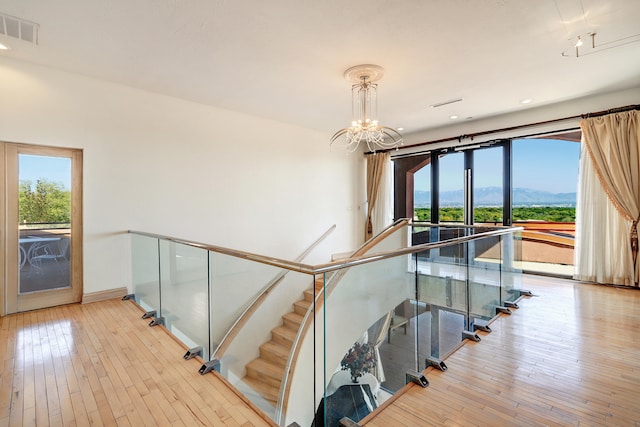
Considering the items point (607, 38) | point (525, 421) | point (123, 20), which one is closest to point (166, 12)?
point (123, 20)

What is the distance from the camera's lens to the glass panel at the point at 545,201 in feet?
18.0

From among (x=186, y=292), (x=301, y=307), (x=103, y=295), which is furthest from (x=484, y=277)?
(x=103, y=295)

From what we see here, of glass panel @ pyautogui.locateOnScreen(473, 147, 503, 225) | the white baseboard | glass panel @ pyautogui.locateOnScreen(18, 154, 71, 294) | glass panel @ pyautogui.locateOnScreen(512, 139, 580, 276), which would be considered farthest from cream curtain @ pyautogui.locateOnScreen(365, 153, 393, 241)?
glass panel @ pyautogui.locateOnScreen(18, 154, 71, 294)

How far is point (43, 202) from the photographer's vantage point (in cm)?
384

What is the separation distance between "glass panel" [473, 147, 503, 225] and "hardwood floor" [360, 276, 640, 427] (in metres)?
2.69

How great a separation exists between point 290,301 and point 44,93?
4389 millimetres

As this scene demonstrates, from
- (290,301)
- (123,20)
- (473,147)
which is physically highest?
(123,20)

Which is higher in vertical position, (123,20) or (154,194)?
(123,20)

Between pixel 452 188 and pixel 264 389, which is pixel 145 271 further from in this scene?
pixel 452 188

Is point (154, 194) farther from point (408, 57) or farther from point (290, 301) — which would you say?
point (408, 57)

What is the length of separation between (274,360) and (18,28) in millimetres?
4361

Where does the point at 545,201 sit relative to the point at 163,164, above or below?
below

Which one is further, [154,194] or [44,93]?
[154,194]

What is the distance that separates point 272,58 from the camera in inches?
138
